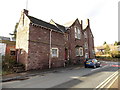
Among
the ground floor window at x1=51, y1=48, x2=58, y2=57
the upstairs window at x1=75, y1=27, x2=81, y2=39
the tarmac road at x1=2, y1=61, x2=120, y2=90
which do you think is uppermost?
the upstairs window at x1=75, y1=27, x2=81, y2=39

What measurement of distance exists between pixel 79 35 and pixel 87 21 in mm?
7849

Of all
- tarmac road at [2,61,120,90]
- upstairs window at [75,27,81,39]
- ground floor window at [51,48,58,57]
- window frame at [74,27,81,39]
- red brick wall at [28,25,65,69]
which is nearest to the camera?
tarmac road at [2,61,120,90]

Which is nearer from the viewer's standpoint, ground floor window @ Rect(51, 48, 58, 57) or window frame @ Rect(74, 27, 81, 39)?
ground floor window @ Rect(51, 48, 58, 57)

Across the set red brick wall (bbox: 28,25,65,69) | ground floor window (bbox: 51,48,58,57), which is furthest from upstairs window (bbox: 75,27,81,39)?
ground floor window (bbox: 51,48,58,57)

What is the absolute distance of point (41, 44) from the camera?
1348 cm

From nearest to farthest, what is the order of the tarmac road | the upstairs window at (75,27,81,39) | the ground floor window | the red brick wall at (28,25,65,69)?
the tarmac road < the red brick wall at (28,25,65,69) < the ground floor window < the upstairs window at (75,27,81,39)

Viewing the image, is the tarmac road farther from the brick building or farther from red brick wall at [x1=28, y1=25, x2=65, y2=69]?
the brick building

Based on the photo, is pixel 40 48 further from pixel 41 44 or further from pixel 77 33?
pixel 77 33

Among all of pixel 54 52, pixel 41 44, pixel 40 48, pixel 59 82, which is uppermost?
pixel 41 44

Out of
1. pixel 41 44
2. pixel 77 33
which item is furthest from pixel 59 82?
pixel 77 33

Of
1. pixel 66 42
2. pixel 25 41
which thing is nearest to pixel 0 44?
pixel 25 41

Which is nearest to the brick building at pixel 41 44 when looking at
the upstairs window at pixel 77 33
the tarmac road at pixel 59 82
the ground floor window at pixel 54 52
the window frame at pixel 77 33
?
the ground floor window at pixel 54 52

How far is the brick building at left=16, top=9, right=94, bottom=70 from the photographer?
1232 centimetres

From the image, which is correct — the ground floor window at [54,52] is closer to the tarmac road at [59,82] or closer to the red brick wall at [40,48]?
the red brick wall at [40,48]
